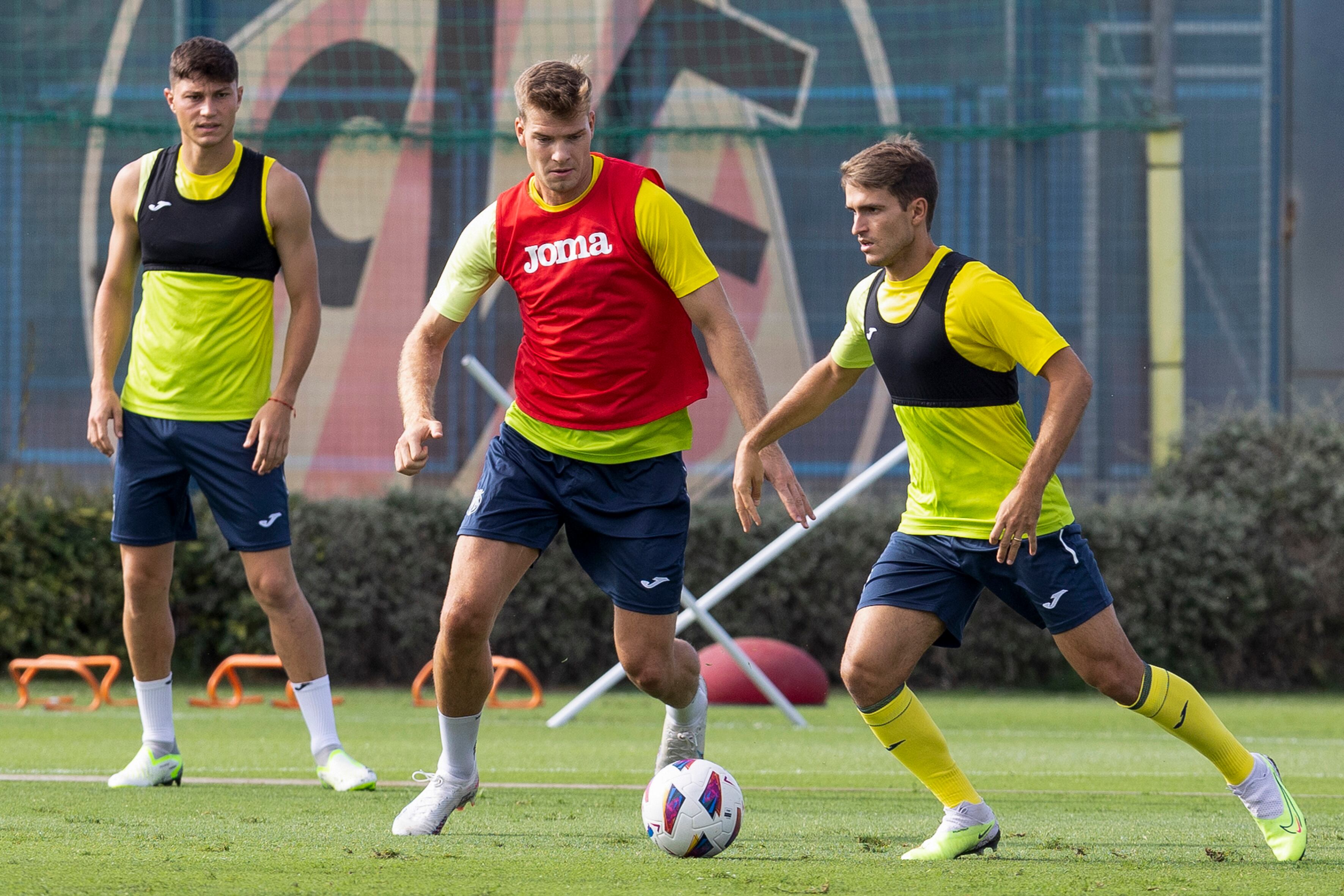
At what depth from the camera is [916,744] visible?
15.0 feet

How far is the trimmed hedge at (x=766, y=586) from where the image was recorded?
11.2 metres

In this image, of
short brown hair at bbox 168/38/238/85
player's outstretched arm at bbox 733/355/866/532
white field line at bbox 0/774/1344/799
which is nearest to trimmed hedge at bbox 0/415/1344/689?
white field line at bbox 0/774/1344/799

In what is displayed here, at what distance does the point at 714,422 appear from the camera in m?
13.4

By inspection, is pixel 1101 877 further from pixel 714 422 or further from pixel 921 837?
pixel 714 422

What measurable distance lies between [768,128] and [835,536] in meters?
3.67

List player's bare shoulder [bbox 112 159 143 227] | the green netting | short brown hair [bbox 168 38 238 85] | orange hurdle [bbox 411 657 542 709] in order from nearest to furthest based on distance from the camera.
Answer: short brown hair [bbox 168 38 238 85] < player's bare shoulder [bbox 112 159 143 227] < orange hurdle [bbox 411 657 542 709] < the green netting

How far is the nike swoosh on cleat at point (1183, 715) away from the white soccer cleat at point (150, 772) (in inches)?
133

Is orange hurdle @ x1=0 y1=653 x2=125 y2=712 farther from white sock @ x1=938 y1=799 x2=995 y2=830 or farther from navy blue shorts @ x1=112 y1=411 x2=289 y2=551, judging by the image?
white sock @ x1=938 y1=799 x2=995 y2=830

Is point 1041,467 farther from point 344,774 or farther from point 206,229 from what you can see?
point 206,229

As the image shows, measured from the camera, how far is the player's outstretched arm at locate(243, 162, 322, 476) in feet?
18.7

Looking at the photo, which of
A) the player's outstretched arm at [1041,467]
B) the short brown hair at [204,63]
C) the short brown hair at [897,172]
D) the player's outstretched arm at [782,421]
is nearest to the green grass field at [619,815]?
the player's outstretched arm at [1041,467]

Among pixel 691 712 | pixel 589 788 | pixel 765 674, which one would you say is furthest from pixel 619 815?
pixel 765 674

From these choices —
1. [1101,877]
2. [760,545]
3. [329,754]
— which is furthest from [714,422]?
[1101,877]

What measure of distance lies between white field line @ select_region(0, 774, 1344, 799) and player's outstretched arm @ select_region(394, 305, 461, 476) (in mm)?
1836
